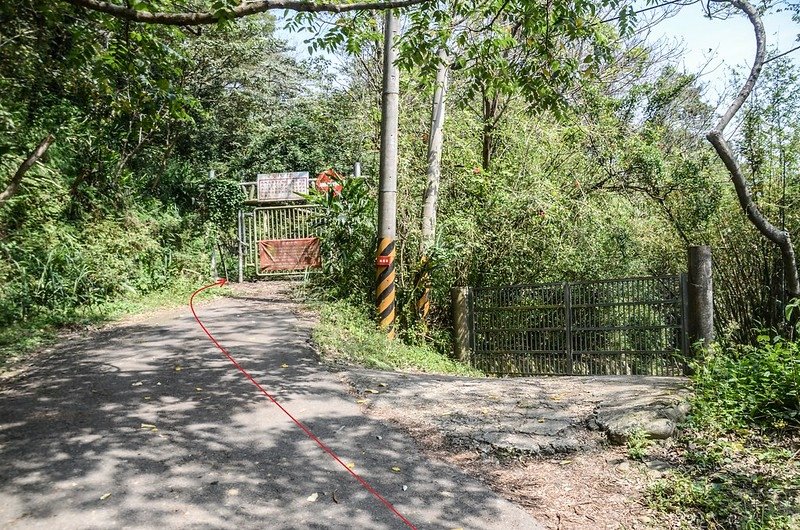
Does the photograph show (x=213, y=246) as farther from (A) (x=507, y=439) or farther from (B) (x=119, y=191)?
(A) (x=507, y=439)

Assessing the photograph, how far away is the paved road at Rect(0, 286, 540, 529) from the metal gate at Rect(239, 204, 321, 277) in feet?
26.5

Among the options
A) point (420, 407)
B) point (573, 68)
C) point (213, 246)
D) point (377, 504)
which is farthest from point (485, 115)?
point (377, 504)

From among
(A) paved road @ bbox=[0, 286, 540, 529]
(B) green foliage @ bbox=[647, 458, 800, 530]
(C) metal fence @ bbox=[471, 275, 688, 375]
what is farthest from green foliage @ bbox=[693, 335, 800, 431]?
(C) metal fence @ bbox=[471, 275, 688, 375]

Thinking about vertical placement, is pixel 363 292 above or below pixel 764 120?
below

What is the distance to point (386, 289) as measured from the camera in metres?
9.39

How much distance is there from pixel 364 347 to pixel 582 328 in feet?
10.9

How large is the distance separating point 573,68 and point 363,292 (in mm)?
5283

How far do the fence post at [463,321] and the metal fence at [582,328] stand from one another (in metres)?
0.08

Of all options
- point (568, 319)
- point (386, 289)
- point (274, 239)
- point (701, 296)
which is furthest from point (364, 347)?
point (274, 239)

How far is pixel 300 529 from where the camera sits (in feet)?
11.3

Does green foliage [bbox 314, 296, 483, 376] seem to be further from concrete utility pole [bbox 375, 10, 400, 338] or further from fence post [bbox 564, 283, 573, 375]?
fence post [bbox 564, 283, 573, 375]

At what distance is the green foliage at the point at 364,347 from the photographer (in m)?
7.70

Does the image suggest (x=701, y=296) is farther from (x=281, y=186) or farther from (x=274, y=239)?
(x=281, y=186)

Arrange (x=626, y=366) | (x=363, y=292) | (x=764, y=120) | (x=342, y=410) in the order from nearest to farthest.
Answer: (x=342, y=410), (x=626, y=366), (x=764, y=120), (x=363, y=292)
